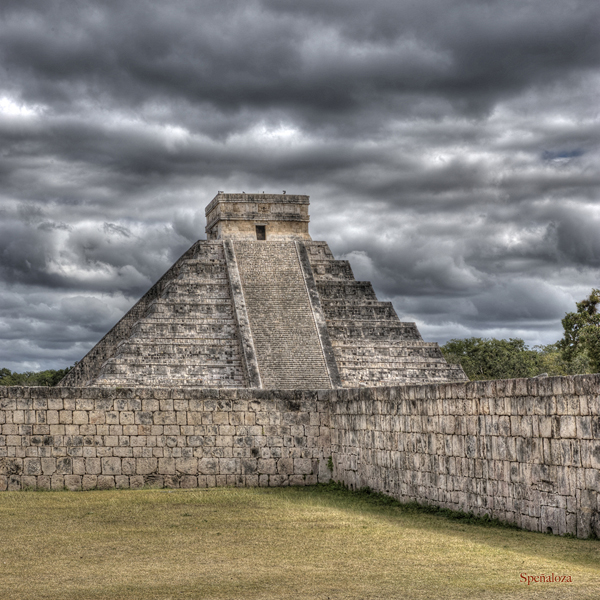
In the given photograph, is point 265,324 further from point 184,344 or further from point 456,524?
point 456,524

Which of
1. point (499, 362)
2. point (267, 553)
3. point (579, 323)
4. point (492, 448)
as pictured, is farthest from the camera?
point (499, 362)

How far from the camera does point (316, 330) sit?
3219cm

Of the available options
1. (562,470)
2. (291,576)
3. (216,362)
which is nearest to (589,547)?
(562,470)

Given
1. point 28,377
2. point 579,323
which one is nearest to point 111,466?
point 579,323

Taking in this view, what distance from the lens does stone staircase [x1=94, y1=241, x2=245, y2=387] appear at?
93.6 feet

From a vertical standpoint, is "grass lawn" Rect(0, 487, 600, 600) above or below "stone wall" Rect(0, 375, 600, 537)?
below

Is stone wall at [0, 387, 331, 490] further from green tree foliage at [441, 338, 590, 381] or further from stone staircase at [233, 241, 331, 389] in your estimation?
green tree foliage at [441, 338, 590, 381]

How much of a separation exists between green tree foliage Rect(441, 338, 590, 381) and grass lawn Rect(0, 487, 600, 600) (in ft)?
142

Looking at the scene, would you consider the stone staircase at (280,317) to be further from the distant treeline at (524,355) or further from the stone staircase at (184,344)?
the distant treeline at (524,355)

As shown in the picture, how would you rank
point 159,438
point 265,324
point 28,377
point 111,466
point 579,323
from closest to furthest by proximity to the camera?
point 111,466, point 159,438, point 265,324, point 579,323, point 28,377

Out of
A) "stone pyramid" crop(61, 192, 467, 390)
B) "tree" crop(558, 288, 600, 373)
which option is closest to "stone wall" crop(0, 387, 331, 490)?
"stone pyramid" crop(61, 192, 467, 390)

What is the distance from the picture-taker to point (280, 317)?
32625 mm

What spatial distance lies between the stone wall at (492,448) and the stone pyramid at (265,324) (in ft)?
53.7

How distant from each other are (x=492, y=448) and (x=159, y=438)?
19.2ft
